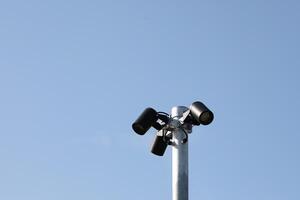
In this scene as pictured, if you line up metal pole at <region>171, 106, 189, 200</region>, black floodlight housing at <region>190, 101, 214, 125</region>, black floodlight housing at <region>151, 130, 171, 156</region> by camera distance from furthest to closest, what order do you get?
black floodlight housing at <region>151, 130, 171, 156</region>, black floodlight housing at <region>190, 101, 214, 125</region>, metal pole at <region>171, 106, 189, 200</region>

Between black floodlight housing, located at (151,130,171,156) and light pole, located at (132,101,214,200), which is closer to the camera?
light pole, located at (132,101,214,200)

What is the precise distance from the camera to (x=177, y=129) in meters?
10.4

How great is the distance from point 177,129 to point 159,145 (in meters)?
0.53

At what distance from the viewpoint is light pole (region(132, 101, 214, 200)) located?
9.92 metres

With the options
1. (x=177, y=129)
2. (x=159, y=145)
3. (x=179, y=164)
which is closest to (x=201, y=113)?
(x=177, y=129)

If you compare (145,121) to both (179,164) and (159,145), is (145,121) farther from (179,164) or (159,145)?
(179,164)

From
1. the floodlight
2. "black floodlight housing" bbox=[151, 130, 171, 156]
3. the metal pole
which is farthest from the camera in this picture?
"black floodlight housing" bbox=[151, 130, 171, 156]

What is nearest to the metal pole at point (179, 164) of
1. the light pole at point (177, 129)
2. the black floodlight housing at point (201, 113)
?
the light pole at point (177, 129)

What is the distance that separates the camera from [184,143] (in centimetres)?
1020

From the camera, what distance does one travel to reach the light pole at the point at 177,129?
32.6ft

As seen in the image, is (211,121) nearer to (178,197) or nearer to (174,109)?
(174,109)

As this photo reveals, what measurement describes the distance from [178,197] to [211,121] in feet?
4.12

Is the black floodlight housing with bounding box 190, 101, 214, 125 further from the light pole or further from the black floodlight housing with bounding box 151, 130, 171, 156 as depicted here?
the black floodlight housing with bounding box 151, 130, 171, 156

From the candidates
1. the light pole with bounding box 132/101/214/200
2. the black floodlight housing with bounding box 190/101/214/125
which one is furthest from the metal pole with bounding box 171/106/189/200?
the black floodlight housing with bounding box 190/101/214/125
